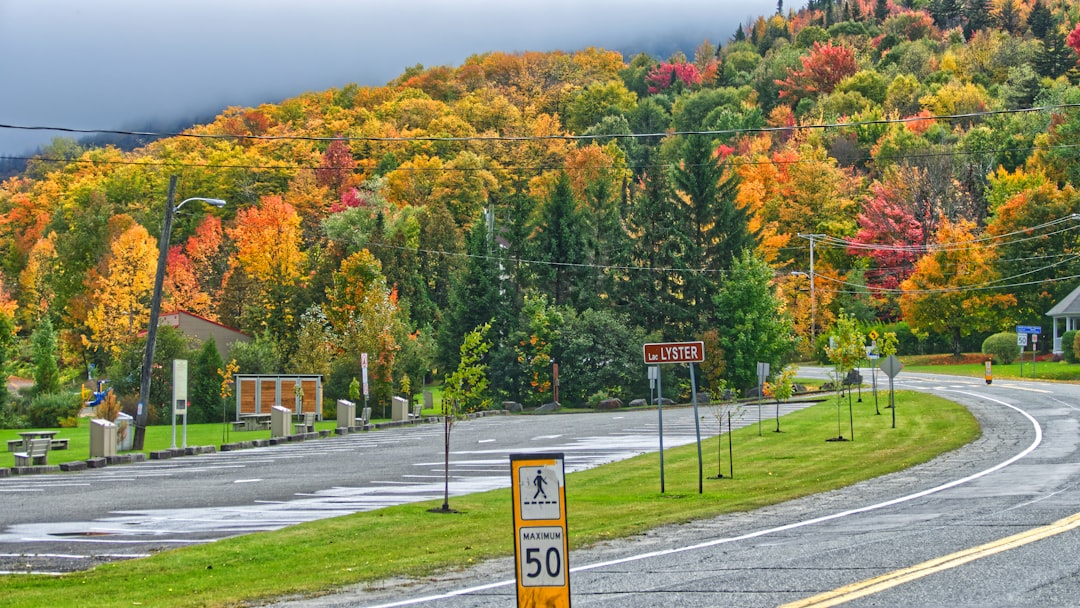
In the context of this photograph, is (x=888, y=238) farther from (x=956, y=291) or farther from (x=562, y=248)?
(x=562, y=248)

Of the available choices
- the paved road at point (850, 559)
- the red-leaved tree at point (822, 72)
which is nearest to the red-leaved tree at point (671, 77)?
the red-leaved tree at point (822, 72)

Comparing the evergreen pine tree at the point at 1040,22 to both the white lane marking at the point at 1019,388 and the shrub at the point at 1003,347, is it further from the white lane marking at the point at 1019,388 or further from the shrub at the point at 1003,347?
the white lane marking at the point at 1019,388

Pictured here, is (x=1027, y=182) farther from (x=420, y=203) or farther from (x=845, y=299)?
(x=420, y=203)

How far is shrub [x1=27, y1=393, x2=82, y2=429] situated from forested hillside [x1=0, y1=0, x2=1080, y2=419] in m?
2.47

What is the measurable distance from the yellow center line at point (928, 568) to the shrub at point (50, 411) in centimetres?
4612

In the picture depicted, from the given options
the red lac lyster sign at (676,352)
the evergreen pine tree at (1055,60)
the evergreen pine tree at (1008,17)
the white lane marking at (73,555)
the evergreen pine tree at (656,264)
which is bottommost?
the white lane marking at (73,555)

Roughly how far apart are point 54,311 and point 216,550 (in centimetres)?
9080

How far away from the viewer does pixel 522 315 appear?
69625 mm

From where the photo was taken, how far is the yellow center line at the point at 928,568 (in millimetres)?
10370

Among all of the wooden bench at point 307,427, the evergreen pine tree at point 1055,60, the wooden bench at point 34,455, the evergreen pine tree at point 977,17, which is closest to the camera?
the wooden bench at point 34,455

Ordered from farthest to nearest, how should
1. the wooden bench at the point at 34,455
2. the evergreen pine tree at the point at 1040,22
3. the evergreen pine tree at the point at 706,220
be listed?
the evergreen pine tree at the point at 1040,22 → the evergreen pine tree at the point at 706,220 → the wooden bench at the point at 34,455

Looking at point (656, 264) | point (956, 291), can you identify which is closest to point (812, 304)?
point (956, 291)

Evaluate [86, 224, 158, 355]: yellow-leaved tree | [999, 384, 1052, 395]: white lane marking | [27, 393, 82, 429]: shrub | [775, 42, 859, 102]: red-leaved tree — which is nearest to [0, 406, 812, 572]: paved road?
[27, 393, 82, 429]: shrub

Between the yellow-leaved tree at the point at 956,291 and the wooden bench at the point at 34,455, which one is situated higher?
the yellow-leaved tree at the point at 956,291
